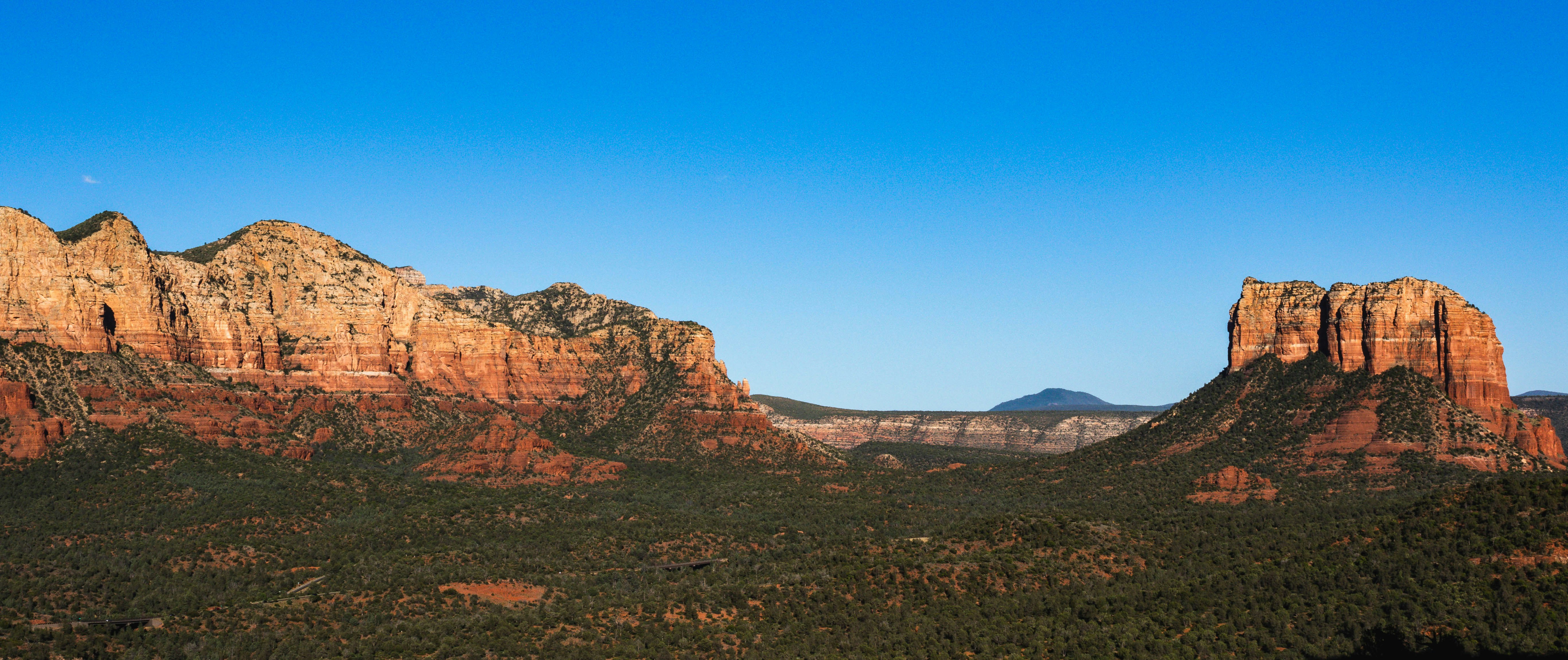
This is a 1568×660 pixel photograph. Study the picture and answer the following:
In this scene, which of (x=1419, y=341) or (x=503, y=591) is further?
(x=1419, y=341)

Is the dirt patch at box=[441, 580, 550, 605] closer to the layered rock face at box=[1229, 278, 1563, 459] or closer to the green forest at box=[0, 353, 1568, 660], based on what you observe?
the green forest at box=[0, 353, 1568, 660]

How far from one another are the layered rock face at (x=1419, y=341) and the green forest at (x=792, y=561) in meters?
2.98

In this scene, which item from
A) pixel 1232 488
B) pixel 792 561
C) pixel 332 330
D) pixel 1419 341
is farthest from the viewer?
pixel 332 330

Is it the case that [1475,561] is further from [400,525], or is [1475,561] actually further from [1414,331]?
[400,525]

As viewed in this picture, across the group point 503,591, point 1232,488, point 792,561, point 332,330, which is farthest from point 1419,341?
point 332,330

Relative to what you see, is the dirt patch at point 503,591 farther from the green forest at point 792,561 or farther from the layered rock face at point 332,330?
the layered rock face at point 332,330

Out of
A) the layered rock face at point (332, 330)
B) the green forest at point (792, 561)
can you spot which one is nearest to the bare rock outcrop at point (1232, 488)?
the green forest at point (792, 561)

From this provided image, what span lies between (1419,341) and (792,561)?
250 ft

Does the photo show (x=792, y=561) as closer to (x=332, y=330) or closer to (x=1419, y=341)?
(x=1419, y=341)

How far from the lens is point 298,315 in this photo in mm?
159875

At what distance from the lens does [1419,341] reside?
442 ft

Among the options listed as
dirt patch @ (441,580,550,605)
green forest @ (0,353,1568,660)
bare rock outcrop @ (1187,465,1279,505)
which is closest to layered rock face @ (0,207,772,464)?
green forest @ (0,353,1568,660)

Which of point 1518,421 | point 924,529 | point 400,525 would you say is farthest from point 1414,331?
point 400,525

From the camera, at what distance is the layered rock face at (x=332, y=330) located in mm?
134625
